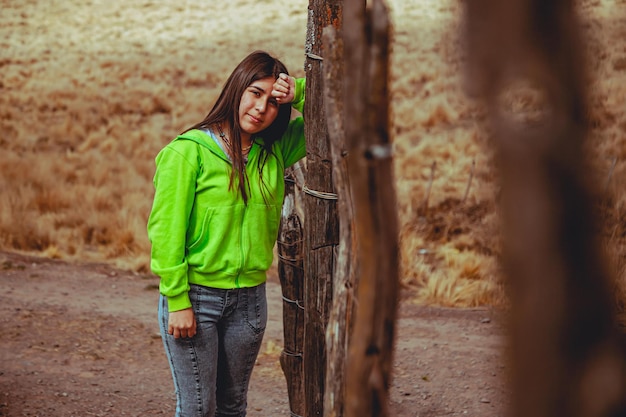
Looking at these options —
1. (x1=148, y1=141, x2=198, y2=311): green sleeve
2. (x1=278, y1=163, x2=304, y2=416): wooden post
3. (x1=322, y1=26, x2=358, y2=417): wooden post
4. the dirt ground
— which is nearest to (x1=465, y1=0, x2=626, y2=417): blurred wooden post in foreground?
(x1=322, y1=26, x2=358, y2=417): wooden post

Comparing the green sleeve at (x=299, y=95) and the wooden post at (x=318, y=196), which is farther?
the green sleeve at (x=299, y=95)

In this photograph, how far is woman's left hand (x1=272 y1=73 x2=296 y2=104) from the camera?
101 inches

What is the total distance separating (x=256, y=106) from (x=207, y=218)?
0.41 m

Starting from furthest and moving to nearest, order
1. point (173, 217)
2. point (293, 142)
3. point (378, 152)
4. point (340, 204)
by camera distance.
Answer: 1. point (293, 142)
2. point (173, 217)
3. point (340, 204)
4. point (378, 152)

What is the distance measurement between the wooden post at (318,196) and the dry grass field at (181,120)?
497mm

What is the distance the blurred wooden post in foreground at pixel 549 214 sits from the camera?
825 mm

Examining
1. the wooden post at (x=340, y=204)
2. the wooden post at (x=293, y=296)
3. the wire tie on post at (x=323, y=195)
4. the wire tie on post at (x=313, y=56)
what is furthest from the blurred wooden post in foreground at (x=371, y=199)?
the wooden post at (x=293, y=296)

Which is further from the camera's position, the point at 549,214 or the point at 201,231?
the point at 201,231

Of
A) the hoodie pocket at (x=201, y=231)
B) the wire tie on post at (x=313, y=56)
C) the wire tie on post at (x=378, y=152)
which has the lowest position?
the hoodie pocket at (x=201, y=231)

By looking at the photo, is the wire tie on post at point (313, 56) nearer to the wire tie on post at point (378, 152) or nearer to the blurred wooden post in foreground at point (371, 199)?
the blurred wooden post in foreground at point (371, 199)

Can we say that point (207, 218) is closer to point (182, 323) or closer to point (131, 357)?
point (182, 323)

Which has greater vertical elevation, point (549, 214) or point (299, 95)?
point (299, 95)

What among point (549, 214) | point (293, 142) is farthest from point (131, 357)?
point (549, 214)

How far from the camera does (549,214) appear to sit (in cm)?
84
